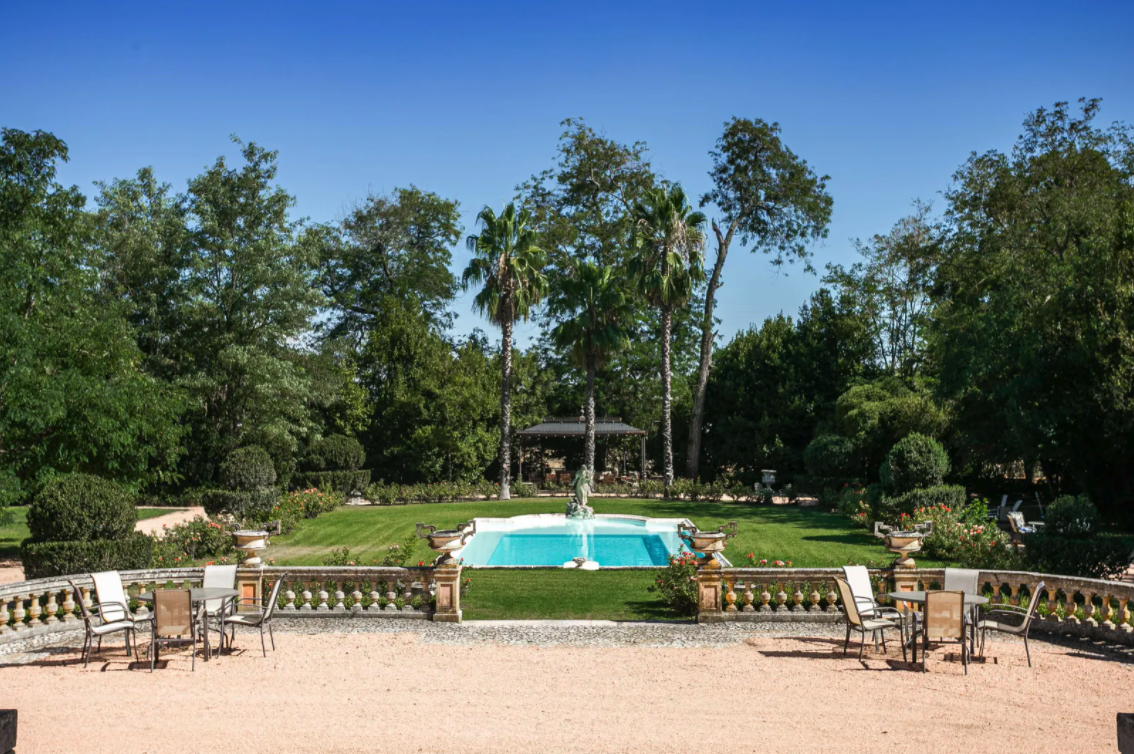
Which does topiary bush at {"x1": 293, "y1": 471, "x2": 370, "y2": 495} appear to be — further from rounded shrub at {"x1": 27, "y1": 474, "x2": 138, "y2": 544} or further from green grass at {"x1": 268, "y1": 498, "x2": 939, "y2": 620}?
rounded shrub at {"x1": 27, "y1": 474, "x2": 138, "y2": 544}

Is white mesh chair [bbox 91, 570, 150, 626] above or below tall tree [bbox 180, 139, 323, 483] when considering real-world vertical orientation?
below

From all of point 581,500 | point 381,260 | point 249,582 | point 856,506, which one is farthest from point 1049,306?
point 381,260

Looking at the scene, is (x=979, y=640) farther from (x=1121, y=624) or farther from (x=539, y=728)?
(x=539, y=728)

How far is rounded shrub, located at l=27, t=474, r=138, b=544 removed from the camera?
13.8m

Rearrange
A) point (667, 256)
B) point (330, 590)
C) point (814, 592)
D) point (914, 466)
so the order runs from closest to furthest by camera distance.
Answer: point (814, 592), point (330, 590), point (914, 466), point (667, 256)

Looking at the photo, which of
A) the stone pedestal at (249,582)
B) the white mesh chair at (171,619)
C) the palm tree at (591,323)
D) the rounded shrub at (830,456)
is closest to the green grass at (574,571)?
the rounded shrub at (830,456)

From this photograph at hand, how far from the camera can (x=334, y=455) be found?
116ft

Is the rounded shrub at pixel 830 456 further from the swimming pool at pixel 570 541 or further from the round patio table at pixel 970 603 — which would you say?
the round patio table at pixel 970 603

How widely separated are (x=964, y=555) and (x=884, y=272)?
29.8m

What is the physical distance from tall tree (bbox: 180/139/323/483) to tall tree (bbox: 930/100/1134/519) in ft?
78.0

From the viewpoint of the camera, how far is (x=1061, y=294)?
80.2 feet

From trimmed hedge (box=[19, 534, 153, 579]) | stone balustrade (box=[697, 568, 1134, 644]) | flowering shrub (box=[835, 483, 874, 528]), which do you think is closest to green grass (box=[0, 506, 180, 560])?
trimmed hedge (box=[19, 534, 153, 579])

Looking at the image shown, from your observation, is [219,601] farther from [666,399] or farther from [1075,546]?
[666,399]

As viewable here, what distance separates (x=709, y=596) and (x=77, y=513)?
973 centimetres
